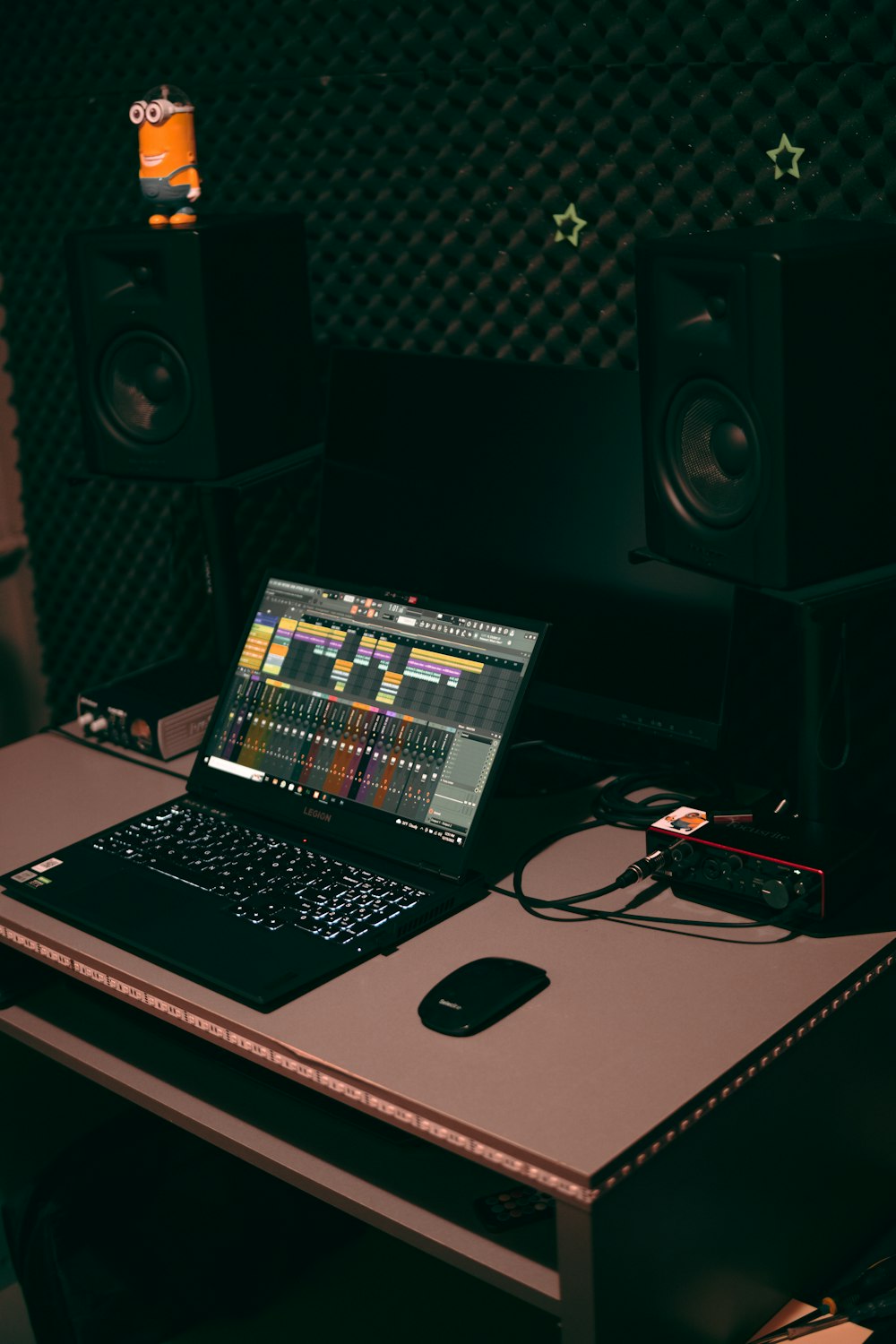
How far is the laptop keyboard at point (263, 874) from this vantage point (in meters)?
1.52

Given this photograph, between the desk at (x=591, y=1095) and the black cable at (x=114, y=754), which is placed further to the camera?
the black cable at (x=114, y=754)

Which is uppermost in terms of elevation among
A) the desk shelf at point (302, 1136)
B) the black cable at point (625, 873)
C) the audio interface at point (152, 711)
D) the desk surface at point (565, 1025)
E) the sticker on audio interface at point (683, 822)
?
the audio interface at point (152, 711)

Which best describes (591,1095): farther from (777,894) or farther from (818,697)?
(818,697)

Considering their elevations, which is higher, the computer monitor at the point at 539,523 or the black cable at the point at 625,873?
the computer monitor at the point at 539,523

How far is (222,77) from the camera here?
219cm

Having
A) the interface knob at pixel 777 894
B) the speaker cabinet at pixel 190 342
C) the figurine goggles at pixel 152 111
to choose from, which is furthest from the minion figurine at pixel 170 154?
the interface knob at pixel 777 894

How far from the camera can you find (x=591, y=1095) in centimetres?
124

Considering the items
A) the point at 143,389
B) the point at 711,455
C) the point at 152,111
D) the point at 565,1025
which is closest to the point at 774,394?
the point at 711,455

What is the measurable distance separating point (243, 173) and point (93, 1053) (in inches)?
53.0

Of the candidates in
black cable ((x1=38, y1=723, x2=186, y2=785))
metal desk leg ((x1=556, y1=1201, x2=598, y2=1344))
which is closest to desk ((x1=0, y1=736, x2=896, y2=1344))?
metal desk leg ((x1=556, y1=1201, x2=598, y2=1344))

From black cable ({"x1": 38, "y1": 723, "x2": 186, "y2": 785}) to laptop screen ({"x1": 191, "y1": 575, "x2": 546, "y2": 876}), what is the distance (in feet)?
0.48

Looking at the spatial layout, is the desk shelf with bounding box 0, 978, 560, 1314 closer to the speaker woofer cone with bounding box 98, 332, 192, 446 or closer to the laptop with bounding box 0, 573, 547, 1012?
the laptop with bounding box 0, 573, 547, 1012

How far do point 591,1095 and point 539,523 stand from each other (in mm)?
783

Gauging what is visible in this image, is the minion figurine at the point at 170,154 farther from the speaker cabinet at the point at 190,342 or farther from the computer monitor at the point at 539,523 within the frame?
the computer monitor at the point at 539,523
